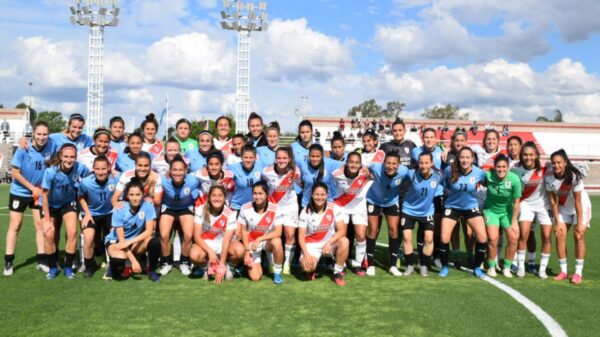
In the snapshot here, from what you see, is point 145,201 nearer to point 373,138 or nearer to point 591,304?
point 373,138

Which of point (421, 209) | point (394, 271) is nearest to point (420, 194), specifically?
point (421, 209)

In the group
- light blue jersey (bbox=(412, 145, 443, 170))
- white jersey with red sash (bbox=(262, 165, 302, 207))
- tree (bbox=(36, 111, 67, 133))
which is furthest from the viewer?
tree (bbox=(36, 111, 67, 133))

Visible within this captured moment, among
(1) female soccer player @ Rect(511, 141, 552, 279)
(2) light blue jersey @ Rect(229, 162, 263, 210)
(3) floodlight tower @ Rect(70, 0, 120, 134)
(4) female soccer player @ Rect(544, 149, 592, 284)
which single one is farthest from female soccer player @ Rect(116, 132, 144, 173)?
(3) floodlight tower @ Rect(70, 0, 120, 134)

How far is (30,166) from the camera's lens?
6043 mm

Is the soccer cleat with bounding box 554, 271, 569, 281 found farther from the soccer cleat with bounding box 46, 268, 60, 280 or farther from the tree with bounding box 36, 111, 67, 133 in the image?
the tree with bounding box 36, 111, 67, 133

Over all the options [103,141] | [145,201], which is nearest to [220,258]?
[145,201]

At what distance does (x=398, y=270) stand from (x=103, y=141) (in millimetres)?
3721

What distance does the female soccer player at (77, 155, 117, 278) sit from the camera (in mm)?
5781

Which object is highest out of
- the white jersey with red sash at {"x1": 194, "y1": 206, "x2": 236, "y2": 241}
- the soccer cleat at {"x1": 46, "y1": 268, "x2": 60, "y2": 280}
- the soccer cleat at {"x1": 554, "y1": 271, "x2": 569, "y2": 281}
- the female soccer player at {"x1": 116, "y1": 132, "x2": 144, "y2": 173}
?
the female soccer player at {"x1": 116, "y1": 132, "x2": 144, "y2": 173}

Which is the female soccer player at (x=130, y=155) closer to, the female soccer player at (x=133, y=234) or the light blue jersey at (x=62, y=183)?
the light blue jersey at (x=62, y=183)

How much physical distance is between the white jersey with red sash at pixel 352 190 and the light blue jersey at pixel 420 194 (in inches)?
19.2

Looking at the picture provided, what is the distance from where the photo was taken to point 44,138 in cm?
601

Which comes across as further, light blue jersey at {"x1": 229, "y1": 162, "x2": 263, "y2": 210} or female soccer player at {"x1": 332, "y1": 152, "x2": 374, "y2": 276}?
light blue jersey at {"x1": 229, "y1": 162, "x2": 263, "y2": 210}

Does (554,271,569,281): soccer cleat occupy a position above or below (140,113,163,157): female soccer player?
below
